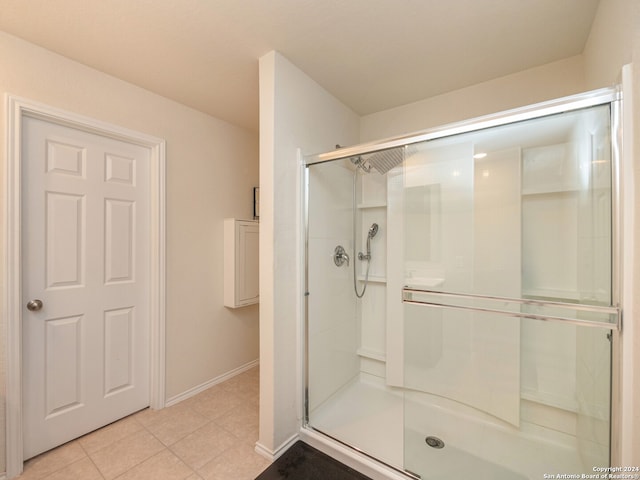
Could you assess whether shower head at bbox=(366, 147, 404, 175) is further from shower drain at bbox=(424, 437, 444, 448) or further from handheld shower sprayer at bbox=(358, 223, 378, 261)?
shower drain at bbox=(424, 437, 444, 448)

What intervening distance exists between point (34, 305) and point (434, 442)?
7.83 ft

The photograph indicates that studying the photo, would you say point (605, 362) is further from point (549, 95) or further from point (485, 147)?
point (549, 95)

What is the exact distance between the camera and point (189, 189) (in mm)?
2230

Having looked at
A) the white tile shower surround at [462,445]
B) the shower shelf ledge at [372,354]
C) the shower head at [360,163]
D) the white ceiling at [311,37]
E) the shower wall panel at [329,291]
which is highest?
the white ceiling at [311,37]

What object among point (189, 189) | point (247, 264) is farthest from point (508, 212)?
point (189, 189)

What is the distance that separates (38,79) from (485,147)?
2538 mm

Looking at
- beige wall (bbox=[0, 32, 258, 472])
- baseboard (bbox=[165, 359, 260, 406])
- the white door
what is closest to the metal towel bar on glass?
beige wall (bbox=[0, 32, 258, 472])

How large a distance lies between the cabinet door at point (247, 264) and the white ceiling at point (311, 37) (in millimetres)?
1189

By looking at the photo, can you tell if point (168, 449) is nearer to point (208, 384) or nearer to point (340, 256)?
point (208, 384)

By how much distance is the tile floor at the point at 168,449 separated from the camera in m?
1.45

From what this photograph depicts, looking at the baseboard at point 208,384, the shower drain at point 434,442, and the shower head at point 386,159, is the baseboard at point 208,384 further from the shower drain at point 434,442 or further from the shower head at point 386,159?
the shower head at point 386,159

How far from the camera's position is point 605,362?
3.74 ft

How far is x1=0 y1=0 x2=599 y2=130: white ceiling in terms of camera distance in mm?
1297

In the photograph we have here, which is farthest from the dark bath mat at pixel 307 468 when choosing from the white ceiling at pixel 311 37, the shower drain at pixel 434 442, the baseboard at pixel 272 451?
the white ceiling at pixel 311 37
